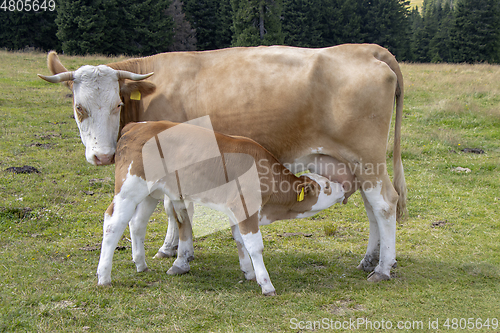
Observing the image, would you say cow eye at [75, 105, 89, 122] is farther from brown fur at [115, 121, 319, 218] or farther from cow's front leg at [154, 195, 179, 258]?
cow's front leg at [154, 195, 179, 258]

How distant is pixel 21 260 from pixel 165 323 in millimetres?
2311

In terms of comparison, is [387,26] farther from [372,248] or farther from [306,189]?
[306,189]

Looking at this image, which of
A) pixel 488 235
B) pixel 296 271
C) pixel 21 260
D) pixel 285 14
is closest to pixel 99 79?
pixel 21 260

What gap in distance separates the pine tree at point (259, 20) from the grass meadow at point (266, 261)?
26.2 meters

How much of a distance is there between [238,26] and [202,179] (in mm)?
33306

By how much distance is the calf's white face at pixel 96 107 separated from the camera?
485cm

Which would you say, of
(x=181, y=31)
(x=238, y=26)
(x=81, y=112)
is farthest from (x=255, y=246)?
(x=181, y=31)

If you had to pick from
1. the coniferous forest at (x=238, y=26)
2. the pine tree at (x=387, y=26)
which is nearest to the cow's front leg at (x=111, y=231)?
the coniferous forest at (x=238, y=26)

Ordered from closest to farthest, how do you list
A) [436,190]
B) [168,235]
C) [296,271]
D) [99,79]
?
[99,79] → [296,271] → [168,235] → [436,190]

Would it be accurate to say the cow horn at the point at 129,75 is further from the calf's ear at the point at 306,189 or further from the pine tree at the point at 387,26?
the pine tree at the point at 387,26

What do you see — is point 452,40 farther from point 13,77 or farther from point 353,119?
point 353,119

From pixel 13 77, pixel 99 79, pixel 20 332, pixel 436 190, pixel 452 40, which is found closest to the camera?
pixel 20 332

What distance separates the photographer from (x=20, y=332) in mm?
3730

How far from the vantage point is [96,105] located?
4867 mm
